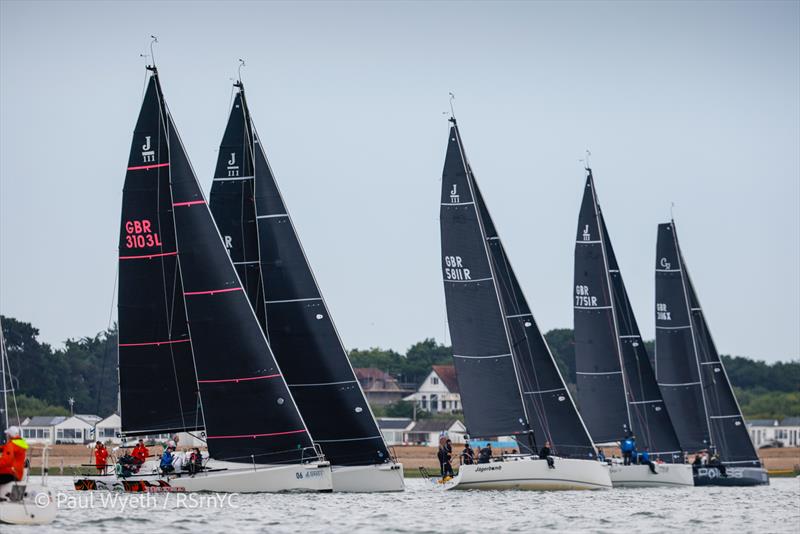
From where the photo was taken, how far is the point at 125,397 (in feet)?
141

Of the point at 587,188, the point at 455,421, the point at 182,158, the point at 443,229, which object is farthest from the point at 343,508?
the point at 455,421

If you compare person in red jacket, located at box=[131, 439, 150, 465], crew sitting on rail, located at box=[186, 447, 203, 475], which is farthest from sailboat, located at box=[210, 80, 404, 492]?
person in red jacket, located at box=[131, 439, 150, 465]

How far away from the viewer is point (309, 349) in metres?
44.5

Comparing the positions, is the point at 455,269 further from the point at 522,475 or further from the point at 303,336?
the point at 522,475

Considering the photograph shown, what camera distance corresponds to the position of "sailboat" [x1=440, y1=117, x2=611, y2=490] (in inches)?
1903

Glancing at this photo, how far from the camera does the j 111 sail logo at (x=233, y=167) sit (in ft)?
152

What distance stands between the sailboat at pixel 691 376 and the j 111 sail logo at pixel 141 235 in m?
27.3

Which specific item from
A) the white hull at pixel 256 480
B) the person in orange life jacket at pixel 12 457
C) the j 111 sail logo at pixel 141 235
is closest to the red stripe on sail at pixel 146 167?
the j 111 sail logo at pixel 141 235

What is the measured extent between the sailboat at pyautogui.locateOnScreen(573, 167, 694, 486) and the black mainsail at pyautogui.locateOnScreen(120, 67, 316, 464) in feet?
61.9

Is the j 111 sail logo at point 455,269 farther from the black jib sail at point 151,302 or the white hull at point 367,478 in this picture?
the black jib sail at point 151,302

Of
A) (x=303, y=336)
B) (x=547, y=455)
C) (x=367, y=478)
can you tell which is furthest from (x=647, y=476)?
(x=303, y=336)

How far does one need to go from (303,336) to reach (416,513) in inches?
368

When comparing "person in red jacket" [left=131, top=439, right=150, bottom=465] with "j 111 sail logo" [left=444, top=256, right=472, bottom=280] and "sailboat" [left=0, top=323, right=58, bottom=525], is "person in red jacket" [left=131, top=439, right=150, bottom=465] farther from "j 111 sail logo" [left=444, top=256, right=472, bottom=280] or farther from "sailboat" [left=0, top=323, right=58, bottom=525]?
"j 111 sail logo" [left=444, top=256, right=472, bottom=280]

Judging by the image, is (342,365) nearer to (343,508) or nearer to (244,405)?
(244,405)
